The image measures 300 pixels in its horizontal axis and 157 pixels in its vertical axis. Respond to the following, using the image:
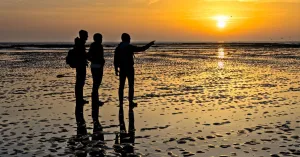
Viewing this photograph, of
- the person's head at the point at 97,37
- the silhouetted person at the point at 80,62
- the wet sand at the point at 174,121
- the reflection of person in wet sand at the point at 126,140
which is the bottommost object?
the reflection of person in wet sand at the point at 126,140

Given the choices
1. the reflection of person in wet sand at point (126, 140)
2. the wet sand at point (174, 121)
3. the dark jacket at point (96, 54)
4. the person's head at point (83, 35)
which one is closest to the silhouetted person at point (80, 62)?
the person's head at point (83, 35)

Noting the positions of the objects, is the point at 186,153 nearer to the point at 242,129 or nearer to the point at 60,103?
the point at 242,129

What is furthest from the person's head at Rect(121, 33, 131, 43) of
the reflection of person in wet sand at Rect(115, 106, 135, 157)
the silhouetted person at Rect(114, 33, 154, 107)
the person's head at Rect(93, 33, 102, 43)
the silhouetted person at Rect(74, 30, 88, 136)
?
the reflection of person in wet sand at Rect(115, 106, 135, 157)

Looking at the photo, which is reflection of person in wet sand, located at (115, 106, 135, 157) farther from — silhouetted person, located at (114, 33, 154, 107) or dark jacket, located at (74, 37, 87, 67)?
dark jacket, located at (74, 37, 87, 67)

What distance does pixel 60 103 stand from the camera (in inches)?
560

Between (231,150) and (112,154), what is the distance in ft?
7.74

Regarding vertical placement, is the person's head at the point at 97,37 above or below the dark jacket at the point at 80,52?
above

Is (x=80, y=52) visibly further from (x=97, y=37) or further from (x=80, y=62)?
(x=97, y=37)

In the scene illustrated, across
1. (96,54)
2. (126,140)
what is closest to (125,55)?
(96,54)

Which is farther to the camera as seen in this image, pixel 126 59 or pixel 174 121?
pixel 126 59

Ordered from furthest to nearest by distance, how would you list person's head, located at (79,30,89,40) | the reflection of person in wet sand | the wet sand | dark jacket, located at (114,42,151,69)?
dark jacket, located at (114,42,151,69), person's head, located at (79,30,89,40), the wet sand, the reflection of person in wet sand

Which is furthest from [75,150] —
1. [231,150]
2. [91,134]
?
[231,150]

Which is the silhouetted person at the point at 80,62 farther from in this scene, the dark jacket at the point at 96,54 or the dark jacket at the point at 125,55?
the dark jacket at the point at 125,55

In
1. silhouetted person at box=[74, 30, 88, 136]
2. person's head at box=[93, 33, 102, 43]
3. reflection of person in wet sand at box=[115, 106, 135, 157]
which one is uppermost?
person's head at box=[93, 33, 102, 43]
